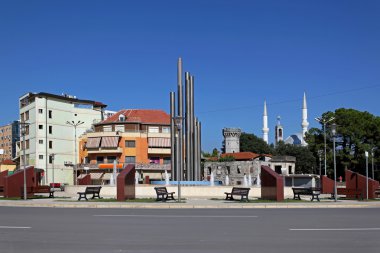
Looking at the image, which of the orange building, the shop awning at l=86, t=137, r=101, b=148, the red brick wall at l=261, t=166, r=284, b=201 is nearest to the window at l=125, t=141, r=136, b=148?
the orange building

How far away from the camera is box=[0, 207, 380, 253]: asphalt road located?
9773 millimetres

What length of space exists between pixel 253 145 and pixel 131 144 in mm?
54264

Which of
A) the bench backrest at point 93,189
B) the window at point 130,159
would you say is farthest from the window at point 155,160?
the bench backrest at point 93,189

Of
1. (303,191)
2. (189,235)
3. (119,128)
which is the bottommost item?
(303,191)

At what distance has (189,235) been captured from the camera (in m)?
11.6

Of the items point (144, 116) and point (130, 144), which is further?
point (144, 116)

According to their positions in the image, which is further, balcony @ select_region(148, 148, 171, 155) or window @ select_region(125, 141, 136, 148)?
balcony @ select_region(148, 148, 171, 155)

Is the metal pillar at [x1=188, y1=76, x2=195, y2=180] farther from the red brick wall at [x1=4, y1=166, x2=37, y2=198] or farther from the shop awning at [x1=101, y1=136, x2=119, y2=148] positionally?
the shop awning at [x1=101, y1=136, x2=119, y2=148]

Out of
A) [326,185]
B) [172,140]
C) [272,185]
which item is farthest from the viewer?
[326,185]

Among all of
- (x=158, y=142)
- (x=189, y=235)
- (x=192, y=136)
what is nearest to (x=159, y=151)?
(x=158, y=142)

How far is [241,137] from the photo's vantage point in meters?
130

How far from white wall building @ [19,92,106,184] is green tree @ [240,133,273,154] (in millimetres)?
49120

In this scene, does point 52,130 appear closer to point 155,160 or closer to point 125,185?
point 155,160

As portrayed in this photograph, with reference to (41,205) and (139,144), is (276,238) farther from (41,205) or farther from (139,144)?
(139,144)
